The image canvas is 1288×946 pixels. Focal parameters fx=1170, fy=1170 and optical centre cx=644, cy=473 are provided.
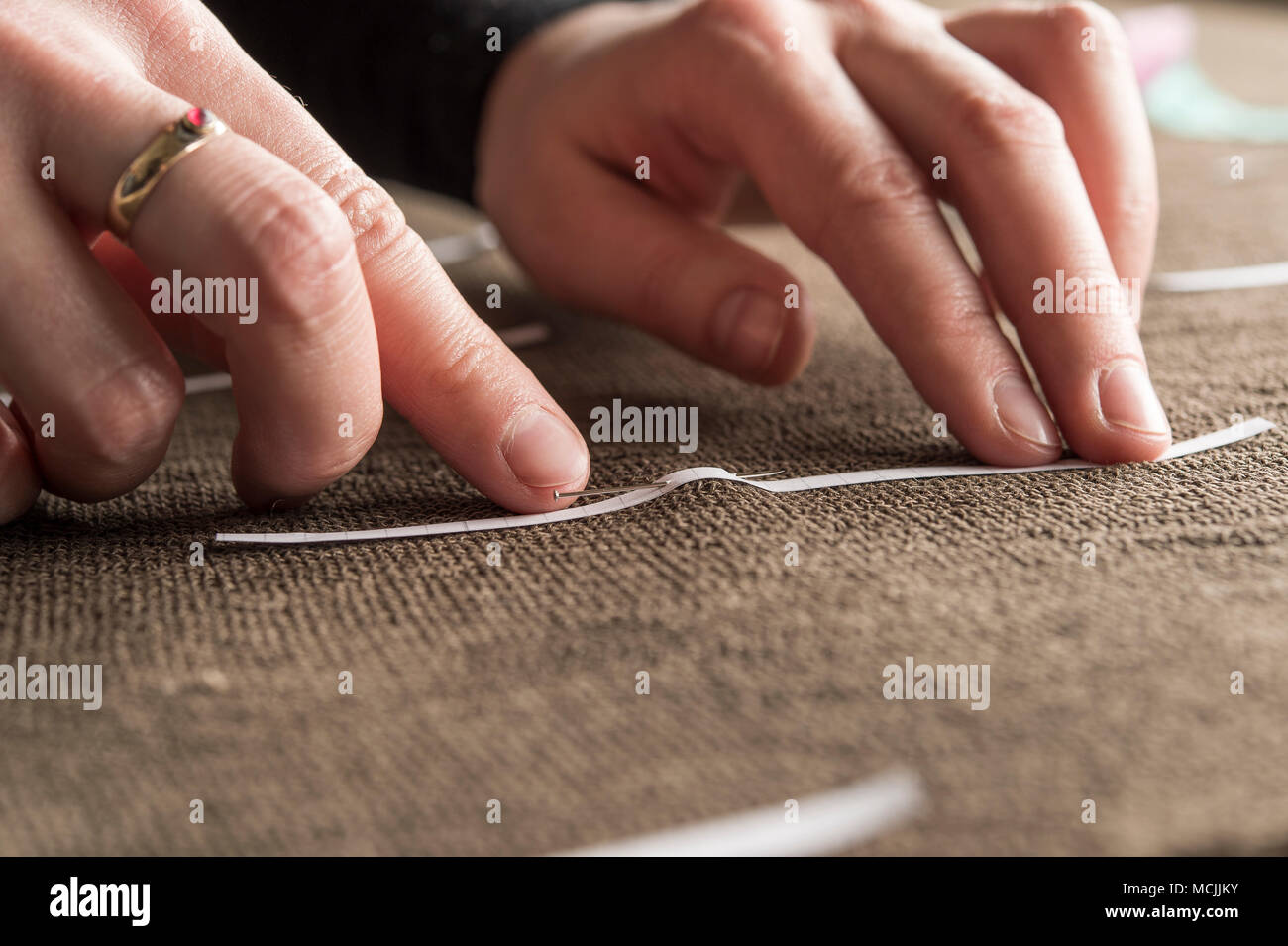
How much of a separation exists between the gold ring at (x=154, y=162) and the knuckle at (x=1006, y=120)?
1.14 feet

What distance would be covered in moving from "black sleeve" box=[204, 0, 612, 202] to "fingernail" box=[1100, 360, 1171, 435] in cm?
51

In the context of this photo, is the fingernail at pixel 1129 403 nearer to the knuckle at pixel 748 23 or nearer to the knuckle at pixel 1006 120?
the knuckle at pixel 1006 120

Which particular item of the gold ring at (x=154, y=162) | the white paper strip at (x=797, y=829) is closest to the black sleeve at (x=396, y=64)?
the gold ring at (x=154, y=162)

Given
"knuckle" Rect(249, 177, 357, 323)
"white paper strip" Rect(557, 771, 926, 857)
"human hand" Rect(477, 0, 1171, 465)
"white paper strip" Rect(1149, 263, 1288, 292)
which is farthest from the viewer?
"white paper strip" Rect(1149, 263, 1288, 292)

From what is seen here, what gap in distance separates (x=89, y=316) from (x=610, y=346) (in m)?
0.36

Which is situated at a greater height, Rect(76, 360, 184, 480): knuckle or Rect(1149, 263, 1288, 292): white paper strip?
Rect(1149, 263, 1288, 292): white paper strip

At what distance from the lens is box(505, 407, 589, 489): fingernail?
0.45m

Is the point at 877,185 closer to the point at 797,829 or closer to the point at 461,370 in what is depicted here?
the point at 461,370

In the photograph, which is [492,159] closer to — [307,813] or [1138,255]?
[1138,255]

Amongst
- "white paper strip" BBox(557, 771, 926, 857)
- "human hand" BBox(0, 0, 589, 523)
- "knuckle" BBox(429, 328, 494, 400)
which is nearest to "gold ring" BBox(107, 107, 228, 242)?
"human hand" BBox(0, 0, 589, 523)

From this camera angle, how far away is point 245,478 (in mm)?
448

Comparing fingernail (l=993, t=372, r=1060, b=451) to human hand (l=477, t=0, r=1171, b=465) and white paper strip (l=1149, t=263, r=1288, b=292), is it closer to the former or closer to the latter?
human hand (l=477, t=0, r=1171, b=465)

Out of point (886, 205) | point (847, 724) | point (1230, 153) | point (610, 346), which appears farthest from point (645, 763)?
point (1230, 153)
